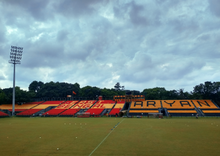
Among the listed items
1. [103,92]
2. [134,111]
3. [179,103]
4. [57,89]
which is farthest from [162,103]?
[57,89]

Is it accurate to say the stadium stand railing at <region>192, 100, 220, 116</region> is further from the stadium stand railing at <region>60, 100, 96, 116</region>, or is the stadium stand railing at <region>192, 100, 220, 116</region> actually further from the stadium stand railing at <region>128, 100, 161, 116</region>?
the stadium stand railing at <region>60, 100, 96, 116</region>

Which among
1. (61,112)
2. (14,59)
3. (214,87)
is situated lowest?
(61,112)

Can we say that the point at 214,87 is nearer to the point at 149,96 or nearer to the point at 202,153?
the point at 149,96

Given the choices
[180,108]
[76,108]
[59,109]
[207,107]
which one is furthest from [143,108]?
[59,109]

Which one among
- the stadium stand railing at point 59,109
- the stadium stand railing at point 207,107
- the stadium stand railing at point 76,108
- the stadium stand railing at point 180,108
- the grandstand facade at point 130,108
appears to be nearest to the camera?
the stadium stand railing at point 207,107

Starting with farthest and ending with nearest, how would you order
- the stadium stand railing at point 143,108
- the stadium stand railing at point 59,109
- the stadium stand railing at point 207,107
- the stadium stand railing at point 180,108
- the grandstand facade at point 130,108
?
the stadium stand railing at point 59,109, the stadium stand railing at point 143,108, the grandstand facade at point 130,108, the stadium stand railing at point 180,108, the stadium stand railing at point 207,107

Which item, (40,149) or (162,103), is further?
(162,103)

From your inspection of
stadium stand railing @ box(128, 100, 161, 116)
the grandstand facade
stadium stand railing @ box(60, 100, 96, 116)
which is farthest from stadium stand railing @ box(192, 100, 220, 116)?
stadium stand railing @ box(60, 100, 96, 116)

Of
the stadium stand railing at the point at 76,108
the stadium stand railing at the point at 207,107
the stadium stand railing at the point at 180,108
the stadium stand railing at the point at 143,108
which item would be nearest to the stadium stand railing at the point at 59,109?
the stadium stand railing at the point at 76,108

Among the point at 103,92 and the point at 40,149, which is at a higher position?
the point at 103,92

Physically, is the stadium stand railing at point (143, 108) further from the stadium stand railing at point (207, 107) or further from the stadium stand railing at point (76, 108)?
the stadium stand railing at point (76, 108)

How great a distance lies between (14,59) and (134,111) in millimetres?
42758

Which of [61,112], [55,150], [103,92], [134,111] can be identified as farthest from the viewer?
[103,92]

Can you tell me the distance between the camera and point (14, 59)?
55.6m
